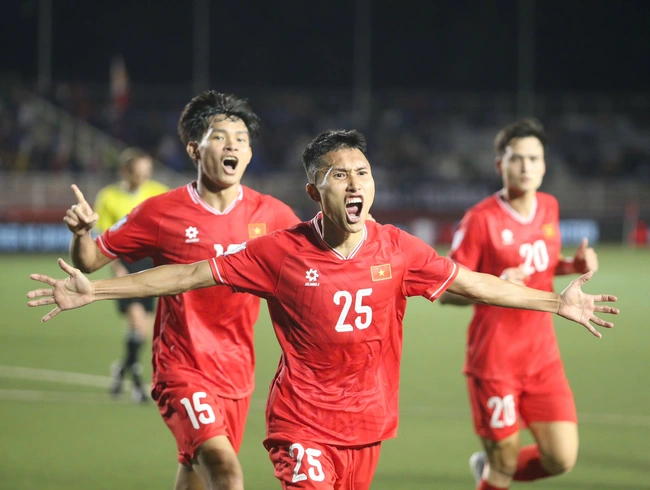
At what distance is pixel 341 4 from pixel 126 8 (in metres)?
9.71

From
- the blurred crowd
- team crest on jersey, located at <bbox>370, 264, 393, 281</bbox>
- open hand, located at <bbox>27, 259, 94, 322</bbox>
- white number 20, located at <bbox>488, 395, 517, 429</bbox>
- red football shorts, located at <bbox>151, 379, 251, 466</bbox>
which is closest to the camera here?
open hand, located at <bbox>27, 259, 94, 322</bbox>

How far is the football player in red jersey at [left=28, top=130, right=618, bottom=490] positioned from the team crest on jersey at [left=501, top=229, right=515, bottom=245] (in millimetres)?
1611

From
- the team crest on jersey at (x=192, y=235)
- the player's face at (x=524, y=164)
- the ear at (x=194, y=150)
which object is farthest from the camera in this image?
the player's face at (x=524, y=164)

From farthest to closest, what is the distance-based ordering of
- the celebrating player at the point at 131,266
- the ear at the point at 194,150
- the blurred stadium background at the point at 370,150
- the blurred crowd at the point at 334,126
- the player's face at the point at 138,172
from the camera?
1. the blurred crowd at the point at 334,126
2. the player's face at the point at 138,172
3. the celebrating player at the point at 131,266
4. the blurred stadium background at the point at 370,150
5. the ear at the point at 194,150

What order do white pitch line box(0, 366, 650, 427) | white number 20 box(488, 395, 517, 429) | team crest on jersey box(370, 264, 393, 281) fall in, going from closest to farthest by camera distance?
team crest on jersey box(370, 264, 393, 281) → white number 20 box(488, 395, 517, 429) → white pitch line box(0, 366, 650, 427)

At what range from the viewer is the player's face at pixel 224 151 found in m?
5.43

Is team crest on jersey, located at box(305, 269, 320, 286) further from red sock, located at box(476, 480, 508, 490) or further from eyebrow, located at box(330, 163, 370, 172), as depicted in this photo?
red sock, located at box(476, 480, 508, 490)

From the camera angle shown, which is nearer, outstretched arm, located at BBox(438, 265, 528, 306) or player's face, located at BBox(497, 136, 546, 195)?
outstretched arm, located at BBox(438, 265, 528, 306)

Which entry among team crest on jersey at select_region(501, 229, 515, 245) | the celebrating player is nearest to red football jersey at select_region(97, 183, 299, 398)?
team crest on jersey at select_region(501, 229, 515, 245)

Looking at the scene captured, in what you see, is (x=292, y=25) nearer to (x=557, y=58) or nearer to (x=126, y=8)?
(x=126, y=8)

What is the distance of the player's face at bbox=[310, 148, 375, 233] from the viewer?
4230 millimetres

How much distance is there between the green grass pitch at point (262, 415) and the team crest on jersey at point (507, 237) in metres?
1.91

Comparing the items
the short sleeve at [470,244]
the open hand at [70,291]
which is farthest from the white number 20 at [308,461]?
the short sleeve at [470,244]

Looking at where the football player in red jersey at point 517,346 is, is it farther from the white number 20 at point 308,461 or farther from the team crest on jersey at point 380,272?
the white number 20 at point 308,461
